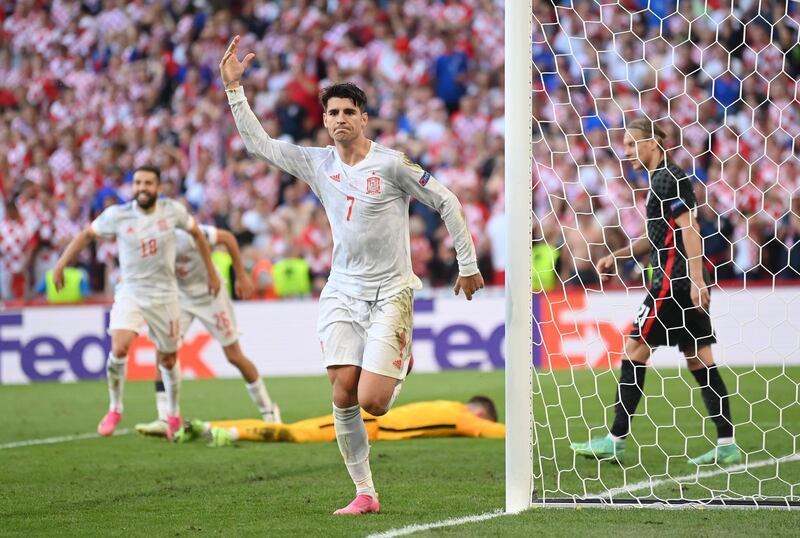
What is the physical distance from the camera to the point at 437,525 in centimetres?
557

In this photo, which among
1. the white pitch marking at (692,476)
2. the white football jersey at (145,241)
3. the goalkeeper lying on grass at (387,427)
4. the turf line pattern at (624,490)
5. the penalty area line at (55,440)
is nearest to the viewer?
the turf line pattern at (624,490)

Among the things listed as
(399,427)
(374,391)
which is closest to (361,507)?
(374,391)

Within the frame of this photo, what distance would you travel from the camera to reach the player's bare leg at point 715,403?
7586 mm

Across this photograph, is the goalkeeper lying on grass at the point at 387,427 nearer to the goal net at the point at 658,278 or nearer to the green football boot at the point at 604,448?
the goal net at the point at 658,278

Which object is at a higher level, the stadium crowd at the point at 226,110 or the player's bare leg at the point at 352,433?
the stadium crowd at the point at 226,110

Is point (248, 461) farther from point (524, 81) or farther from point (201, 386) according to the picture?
point (201, 386)

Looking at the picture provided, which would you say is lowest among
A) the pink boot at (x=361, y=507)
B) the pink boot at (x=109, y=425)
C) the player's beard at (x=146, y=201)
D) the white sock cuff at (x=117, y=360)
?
the pink boot at (x=361, y=507)

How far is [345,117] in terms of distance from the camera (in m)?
5.95

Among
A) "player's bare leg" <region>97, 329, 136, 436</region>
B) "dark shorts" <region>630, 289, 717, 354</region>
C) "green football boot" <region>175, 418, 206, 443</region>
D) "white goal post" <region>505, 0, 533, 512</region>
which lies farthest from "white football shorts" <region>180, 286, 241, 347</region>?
"white goal post" <region>505, 0, 533, 512</region>

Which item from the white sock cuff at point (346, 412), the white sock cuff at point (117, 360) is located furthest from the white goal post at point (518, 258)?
the white sock cuff at point (117, 360)

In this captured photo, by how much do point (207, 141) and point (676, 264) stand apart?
41.3 feet

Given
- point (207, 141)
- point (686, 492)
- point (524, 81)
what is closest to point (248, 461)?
point (686, 492)

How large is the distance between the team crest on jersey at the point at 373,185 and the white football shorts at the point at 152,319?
14.3ft

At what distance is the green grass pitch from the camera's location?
562 centimetres
